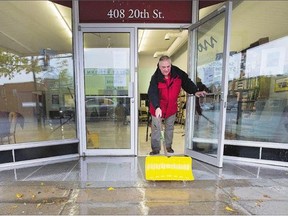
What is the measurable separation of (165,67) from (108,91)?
3.53 ft

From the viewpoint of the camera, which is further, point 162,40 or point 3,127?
point 162,40

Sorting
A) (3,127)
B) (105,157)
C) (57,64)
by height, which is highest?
(57,64)

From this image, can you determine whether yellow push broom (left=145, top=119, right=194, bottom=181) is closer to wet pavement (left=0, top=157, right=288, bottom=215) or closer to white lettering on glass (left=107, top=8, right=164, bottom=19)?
wet pavement (left=0, top=157, right=288, bottom=215)

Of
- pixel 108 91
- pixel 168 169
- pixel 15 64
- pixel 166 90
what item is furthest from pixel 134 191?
pixel 15 64

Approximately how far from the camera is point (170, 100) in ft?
11.3

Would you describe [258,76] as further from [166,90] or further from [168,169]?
[168,169]

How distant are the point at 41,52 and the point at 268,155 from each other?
391 centimetres

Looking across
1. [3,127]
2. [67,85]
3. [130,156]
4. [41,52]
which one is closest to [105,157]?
[130,156]

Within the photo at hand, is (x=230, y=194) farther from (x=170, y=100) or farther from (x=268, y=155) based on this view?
(x=170, y=100)

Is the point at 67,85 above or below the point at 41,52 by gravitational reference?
below

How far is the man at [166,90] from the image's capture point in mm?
3203

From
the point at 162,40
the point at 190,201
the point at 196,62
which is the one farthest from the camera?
the point at 162,40

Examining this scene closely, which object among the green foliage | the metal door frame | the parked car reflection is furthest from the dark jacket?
the green foliage

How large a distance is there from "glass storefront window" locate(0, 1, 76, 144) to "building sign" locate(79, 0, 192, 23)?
1.20 feet
